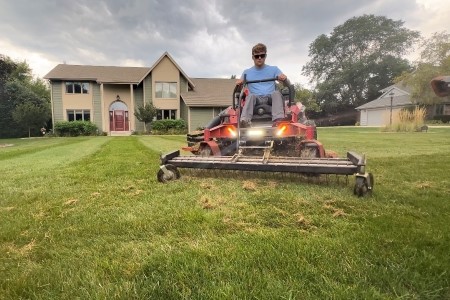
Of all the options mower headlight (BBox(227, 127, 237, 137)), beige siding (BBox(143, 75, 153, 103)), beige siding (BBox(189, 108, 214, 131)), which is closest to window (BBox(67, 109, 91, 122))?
beige siding (BBox(143, 75, 153, 103))

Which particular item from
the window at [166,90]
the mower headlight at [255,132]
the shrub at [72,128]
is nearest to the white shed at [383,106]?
the window at [166,90]

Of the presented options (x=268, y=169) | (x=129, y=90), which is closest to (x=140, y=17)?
(x=129, y=90)

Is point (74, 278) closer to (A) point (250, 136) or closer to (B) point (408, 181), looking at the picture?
(A) point (250, 136)

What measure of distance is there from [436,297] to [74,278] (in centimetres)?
195

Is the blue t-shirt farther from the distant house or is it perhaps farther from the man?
the distant house

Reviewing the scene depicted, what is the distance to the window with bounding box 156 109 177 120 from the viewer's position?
2844 centimetres

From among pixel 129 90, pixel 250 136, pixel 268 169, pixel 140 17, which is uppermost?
pixel 140 17

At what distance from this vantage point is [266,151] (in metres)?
4.14

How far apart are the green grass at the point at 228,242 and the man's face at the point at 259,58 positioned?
2.51 metres

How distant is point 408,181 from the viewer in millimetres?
4312

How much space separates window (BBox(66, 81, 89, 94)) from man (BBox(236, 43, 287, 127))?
26.5 meters

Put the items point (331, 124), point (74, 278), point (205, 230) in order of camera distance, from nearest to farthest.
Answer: point (74, 278)
point (205, 230)
point (331, 124)

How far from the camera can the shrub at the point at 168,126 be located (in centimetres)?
2644

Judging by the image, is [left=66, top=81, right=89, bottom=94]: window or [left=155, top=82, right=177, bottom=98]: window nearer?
[left=66, top=81, right=89, bottom=94]: window
